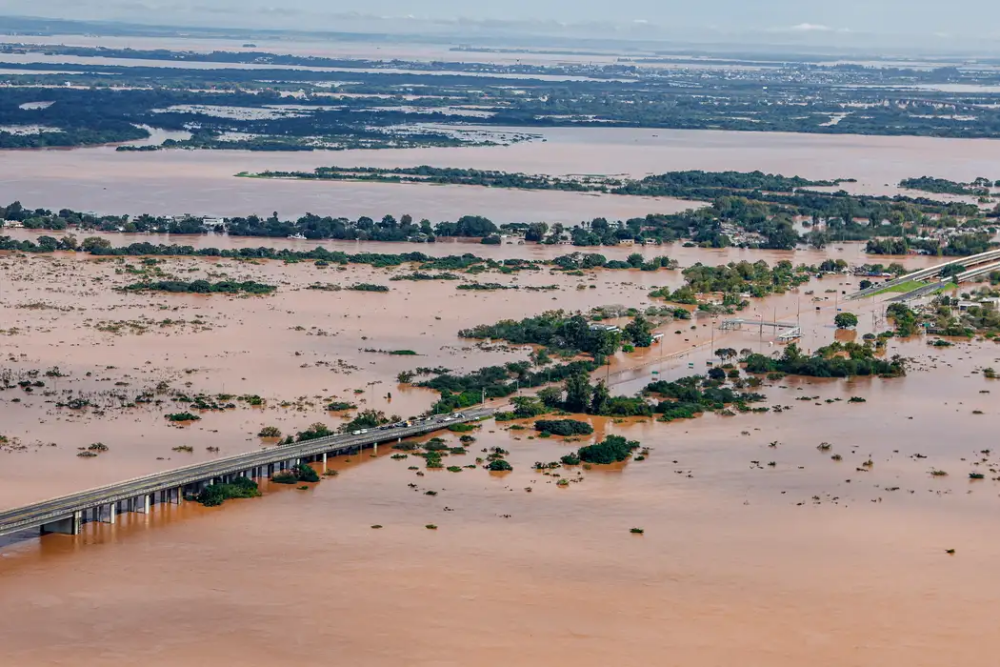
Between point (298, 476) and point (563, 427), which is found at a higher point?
point (563, 427)

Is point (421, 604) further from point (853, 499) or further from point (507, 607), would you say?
point (853, 499)

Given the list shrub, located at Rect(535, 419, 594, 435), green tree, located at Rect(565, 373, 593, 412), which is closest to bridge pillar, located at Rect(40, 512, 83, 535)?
shrub, located at Rect(535, 419, 594, 435)

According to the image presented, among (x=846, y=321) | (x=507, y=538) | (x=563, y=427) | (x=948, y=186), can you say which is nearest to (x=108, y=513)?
(x=507, y=538)

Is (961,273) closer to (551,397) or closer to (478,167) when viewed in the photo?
(551,397)

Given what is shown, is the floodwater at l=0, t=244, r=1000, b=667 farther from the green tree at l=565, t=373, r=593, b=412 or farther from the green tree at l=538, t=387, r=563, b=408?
the green tree at l=538, t=387, r=563, b=408

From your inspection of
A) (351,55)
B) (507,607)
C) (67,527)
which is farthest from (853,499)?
(351,55)
